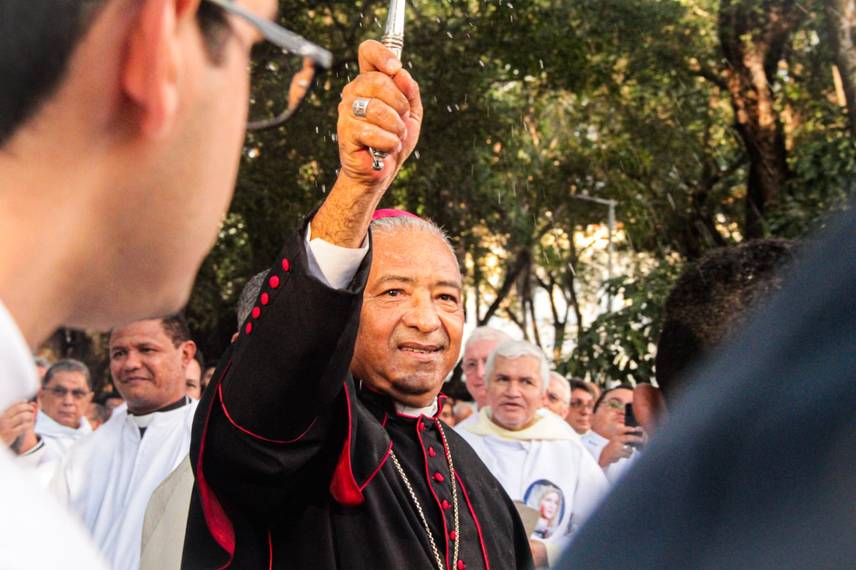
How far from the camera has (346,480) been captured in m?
2.67

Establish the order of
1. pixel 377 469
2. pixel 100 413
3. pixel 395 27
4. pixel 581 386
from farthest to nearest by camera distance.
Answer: pixel 100 413 → pixel 581 386 → pixel 377 469 → pixel 395 27

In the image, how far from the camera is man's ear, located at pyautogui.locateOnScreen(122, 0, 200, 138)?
1.00 meters

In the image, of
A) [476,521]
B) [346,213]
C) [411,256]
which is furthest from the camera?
[411,256]

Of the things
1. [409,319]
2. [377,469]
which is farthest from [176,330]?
[377,469]

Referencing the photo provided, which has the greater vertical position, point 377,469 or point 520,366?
point 520,366

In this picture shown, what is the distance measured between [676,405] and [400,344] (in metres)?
2.23

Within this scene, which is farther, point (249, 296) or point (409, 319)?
Result: point (249, 296)

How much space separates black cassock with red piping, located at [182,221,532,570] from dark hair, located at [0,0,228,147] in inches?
55.4

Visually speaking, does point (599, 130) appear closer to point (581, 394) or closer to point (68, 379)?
point (581, 394)

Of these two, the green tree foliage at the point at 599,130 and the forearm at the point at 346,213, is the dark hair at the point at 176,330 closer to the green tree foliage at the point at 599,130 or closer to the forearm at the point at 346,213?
the forearm at the point at 346,213

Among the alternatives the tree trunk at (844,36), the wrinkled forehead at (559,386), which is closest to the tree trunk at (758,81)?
the tree trunk at (844,36)

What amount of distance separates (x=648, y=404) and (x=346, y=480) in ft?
2.41

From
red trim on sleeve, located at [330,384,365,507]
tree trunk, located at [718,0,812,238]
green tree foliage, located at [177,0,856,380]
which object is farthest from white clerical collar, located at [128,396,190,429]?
tree trunk, located at [718,0,812,238]

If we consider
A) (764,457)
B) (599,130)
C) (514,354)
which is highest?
(599,130)
